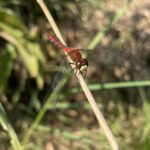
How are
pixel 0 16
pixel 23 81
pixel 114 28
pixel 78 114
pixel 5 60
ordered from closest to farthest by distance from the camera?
pixel 0 16, pixel 5 60, pixel 23 81, pixel 78 114, pixel 114 28

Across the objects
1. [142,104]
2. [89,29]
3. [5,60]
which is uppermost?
[89,29]

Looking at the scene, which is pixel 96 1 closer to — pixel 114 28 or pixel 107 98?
pixel 114 28

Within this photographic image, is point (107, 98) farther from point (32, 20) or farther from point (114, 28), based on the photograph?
point (32, 20)

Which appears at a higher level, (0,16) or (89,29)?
(89,29)

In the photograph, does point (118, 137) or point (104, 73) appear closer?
point (118, 137)

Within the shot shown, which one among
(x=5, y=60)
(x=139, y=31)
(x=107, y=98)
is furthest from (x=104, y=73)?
(x=5, y=60)

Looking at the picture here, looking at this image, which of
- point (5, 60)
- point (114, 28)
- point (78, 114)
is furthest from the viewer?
point (114, 28)
